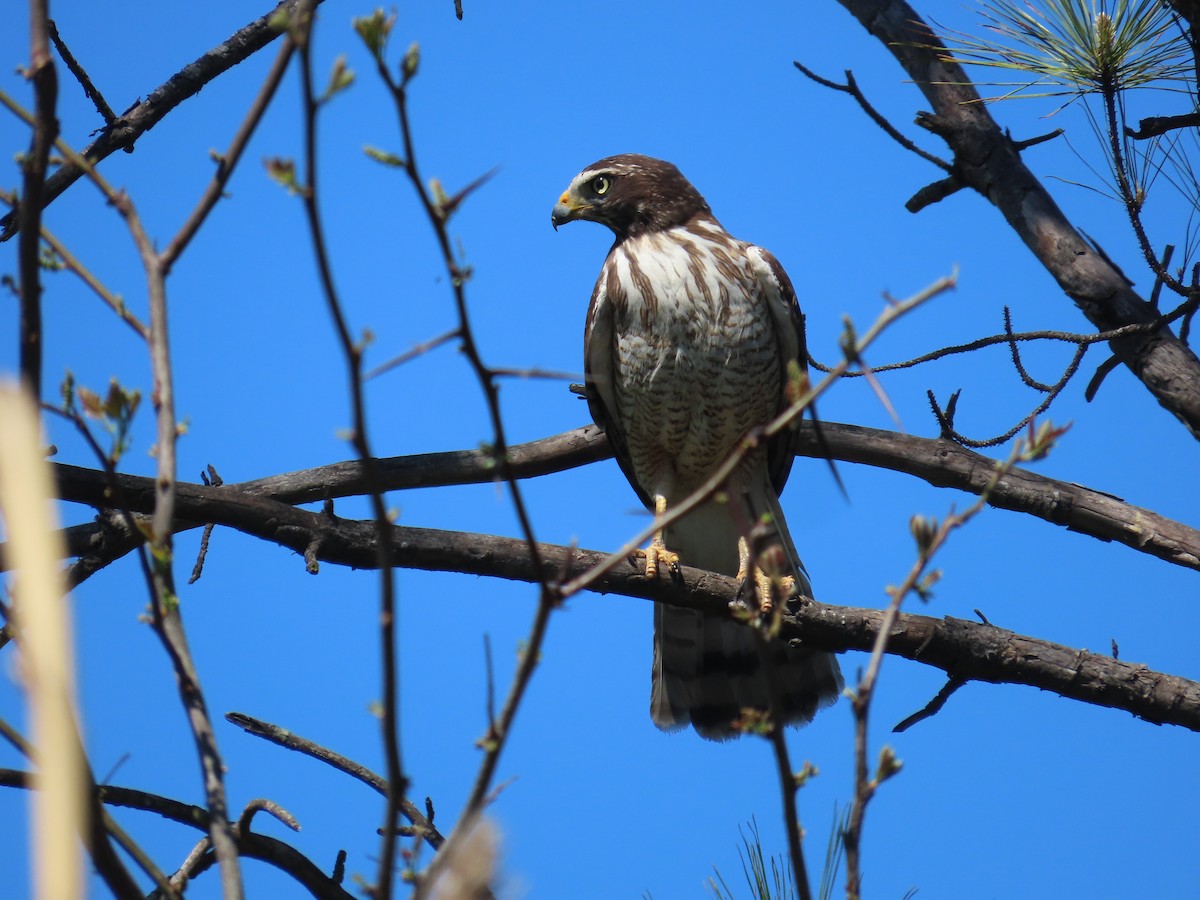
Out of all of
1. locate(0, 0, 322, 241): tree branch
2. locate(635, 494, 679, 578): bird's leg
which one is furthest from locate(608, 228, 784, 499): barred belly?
locate(0, 0, 322, 241): tree branch

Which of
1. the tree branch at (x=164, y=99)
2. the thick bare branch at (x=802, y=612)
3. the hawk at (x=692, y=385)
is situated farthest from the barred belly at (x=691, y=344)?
the tree branch at (x=164, y=99)

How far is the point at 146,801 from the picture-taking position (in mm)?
2523

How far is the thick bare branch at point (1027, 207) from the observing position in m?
4.02

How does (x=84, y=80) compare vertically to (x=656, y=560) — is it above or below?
above

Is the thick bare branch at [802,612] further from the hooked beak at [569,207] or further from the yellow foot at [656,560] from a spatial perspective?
the hooked beak at [569,207]

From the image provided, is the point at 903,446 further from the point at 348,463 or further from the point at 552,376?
the point at 552,376

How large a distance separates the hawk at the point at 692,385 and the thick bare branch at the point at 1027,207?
2.95 ft

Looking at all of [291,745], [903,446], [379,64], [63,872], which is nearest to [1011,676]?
[903,446]

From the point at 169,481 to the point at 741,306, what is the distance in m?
3.43

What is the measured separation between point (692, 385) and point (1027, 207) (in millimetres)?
1461

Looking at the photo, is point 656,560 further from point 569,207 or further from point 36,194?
point 36,194

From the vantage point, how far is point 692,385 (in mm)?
4496

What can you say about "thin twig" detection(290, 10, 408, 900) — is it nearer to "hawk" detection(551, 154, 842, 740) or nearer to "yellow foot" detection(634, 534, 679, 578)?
"yellow foot" detection(634, 534, 679, 578)

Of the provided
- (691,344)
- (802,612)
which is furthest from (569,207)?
(802,612)
